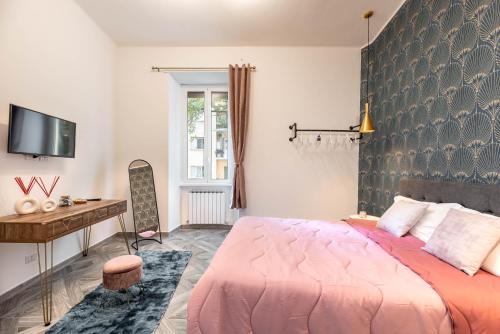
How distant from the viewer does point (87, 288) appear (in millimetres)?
2248

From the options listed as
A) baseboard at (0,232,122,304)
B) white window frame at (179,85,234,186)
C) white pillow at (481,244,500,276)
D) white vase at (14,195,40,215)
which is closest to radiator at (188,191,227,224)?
white window frame at (179,85,234,186)

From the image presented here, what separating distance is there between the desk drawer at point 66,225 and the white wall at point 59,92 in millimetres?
542

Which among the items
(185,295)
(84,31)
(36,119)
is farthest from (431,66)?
(84,31)

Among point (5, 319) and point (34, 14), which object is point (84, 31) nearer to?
point (34, 14)

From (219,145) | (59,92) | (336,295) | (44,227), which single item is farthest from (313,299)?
(219,145)

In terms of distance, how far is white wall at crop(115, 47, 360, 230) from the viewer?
385 cm

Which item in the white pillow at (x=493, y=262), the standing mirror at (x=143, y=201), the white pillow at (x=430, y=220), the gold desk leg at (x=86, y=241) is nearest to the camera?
the white pillow at (x=493, y=262)

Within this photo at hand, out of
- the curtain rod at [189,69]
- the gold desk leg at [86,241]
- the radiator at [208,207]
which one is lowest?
the gold desk leg at [86,241]

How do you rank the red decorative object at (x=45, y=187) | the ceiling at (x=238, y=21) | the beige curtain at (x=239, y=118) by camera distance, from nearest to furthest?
the red decorative object at (x=45, y=187), the ceiling at (x=238, y=21), the beige curtain at (x=239, y=118)

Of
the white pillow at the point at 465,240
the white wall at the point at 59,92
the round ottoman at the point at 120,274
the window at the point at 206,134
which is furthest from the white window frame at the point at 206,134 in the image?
the white pillow at the point at 465,240

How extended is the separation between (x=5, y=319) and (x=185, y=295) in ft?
4.22

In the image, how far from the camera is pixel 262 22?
3.21 m

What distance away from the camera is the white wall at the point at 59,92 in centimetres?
206

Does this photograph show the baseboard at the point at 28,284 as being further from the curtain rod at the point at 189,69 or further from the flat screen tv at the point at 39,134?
the curtain rod at the point at 189,69
